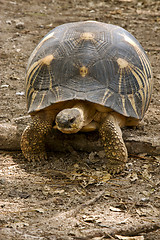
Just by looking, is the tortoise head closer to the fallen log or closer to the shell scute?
the shell scute

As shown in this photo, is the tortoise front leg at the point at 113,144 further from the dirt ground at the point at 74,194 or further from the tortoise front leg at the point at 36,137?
the tortoise front leg at the point at 36,137

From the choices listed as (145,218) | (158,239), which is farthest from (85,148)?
(158,239)

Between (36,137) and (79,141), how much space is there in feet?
1.48

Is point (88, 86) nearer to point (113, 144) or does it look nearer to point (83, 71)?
point (83, 71)

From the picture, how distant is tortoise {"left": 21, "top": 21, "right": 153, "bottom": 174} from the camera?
12.1 ft

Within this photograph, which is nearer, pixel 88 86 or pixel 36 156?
pixel 88 86

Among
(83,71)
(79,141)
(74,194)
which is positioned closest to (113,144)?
(79,141)

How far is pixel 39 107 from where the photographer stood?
3791 mm

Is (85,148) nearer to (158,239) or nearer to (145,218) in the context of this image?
(145,218)

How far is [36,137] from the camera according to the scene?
3957mm

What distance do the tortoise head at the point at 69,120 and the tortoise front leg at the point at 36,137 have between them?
0.44m

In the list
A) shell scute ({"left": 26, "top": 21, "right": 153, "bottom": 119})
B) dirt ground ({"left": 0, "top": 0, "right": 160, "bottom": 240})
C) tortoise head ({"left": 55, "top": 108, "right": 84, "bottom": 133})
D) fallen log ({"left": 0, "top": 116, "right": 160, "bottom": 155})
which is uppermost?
shell scute ({"left": 26, "top": 21, "right": 153, "bottom": 119})

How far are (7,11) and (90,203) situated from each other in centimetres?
705

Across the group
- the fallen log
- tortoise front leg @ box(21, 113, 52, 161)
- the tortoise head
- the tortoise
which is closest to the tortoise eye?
the tortoise
